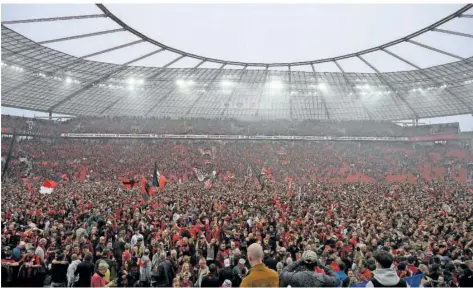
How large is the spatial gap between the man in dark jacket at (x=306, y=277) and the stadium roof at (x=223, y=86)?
26617 mm

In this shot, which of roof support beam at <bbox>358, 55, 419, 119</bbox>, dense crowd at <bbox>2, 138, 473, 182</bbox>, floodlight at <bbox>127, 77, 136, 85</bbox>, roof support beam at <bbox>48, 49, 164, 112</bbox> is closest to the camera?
roof support beam at <bbox>48, 49, 164, 112</bbox>

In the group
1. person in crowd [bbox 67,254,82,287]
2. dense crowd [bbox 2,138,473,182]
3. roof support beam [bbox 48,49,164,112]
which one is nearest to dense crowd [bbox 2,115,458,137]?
dense crowd [bbox 2,138,473,182]

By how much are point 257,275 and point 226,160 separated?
37993mm

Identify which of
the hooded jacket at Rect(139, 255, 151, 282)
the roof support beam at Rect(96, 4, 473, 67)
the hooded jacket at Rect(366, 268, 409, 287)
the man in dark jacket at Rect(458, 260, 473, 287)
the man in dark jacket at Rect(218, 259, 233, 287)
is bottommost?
the hooded jacket at Rect(139, 255, 151, 282)

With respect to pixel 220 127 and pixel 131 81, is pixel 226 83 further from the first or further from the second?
pixel 131 81

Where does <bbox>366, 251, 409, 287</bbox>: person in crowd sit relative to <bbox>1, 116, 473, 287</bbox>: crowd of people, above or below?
above

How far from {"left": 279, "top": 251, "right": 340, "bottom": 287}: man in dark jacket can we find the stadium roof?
87.3ft

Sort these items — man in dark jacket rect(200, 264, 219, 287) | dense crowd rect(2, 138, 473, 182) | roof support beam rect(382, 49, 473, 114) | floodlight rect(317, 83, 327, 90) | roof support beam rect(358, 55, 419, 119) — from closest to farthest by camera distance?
1. man in dark jacket rect(200, 264, 219, 287)
2. roof support beam rect(382, 49, 473, 114)
3. dense crowd rect(2, 138, 473, 182)
4. roof support beam rect(358, 55, 419, 119)
5. floodlight rect(317, 83, 327, 90)

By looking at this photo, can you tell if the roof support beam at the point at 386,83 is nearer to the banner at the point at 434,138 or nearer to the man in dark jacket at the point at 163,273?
the banner at the point at 434,138

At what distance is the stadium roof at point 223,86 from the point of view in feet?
110

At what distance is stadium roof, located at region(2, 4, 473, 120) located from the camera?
110ft

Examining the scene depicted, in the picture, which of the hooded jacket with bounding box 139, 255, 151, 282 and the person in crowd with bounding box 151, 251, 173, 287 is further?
the hooded jacket with bounding box 139, 255, 151, 282

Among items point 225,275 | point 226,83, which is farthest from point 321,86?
point 225,275

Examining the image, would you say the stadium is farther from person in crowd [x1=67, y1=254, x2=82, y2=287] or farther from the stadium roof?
the stadium roof
